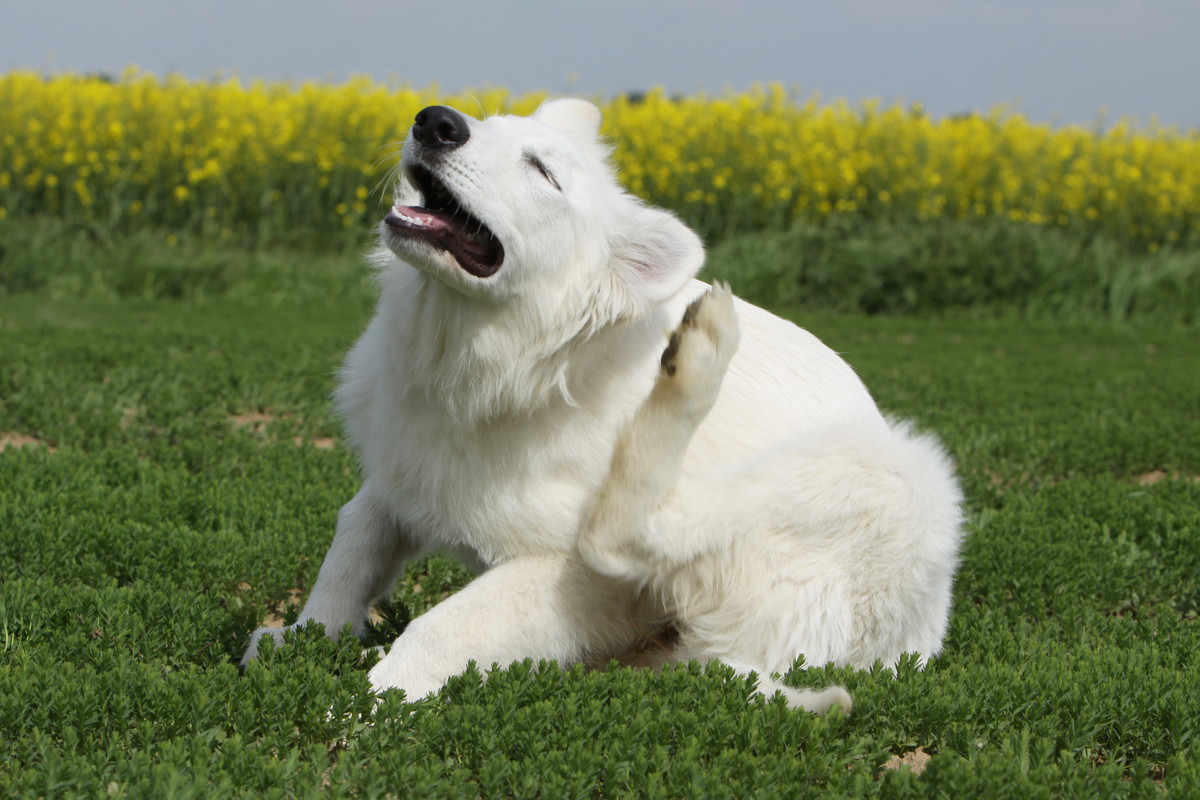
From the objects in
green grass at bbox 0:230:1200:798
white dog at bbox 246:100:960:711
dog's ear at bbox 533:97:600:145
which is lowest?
green grass at bbox 0:230:1200:798

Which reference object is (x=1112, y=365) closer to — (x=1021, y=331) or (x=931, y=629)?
(x=1021, y=331)

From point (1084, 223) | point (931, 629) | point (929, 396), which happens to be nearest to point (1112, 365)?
point (929, 396)

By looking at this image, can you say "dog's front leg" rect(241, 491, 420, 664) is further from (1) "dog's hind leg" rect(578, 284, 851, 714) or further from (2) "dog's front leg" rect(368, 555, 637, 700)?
(1) "dog's hind leg" rect(578, 284, 851, 714)

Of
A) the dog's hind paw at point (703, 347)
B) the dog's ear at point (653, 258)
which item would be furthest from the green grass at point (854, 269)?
the dog's hind paw at point (703, 347)

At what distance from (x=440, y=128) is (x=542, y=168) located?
35cm

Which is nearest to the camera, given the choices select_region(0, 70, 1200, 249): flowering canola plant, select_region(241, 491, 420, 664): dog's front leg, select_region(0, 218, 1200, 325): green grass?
select_region(241, 491, 420, 664): dog's front leg

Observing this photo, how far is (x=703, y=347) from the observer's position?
128 inches

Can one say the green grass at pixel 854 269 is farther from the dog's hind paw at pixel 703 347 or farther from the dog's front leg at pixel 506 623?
the dog's hind paw at pixel 703 347

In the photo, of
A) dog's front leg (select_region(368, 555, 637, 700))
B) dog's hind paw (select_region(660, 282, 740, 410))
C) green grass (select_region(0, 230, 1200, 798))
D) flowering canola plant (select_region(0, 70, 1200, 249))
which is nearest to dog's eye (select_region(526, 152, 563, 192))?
dog's hind paw (select_region(660, 282, 740, 410))

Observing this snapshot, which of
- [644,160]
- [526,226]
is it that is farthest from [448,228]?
[644,160]

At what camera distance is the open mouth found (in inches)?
131

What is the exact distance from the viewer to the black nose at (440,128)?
10.9ft

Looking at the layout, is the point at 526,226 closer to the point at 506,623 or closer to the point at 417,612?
the point at 506,623

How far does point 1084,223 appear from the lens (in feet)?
58.5
